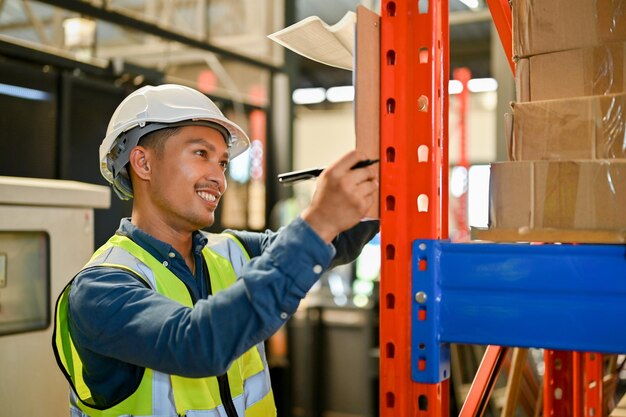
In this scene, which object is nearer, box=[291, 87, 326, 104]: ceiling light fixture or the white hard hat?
the white hard hat

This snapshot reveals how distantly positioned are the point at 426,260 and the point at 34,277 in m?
1.92

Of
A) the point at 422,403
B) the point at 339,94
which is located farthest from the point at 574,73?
the point at 339,94

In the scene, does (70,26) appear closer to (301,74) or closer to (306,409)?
(306,409)

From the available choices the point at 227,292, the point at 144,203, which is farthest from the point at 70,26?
the point at 227,292

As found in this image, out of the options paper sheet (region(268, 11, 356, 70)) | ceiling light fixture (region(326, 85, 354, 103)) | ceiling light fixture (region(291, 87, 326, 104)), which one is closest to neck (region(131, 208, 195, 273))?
paper sheet (region(268, 11, 356, 70))

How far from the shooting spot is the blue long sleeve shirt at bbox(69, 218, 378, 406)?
1.30 metres

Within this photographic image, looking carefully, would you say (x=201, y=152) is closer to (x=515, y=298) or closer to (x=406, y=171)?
(x=406, y=171)

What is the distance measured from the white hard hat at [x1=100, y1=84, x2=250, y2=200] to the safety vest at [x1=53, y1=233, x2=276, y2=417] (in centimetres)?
27

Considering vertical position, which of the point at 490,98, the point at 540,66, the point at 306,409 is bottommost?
the point at 306,409

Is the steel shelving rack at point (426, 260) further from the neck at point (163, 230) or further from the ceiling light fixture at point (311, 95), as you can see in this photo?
the ceiling light fixture at point (311, 95)

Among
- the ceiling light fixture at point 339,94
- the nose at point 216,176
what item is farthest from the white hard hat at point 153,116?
the ceiling light fixture at point 339,94

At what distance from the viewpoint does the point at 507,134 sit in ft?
4.78

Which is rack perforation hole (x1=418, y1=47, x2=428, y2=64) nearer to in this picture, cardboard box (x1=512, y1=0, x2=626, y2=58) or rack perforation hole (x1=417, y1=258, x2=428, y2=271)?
cardboard box (x1=512, y1=0, x2=626, y2=58)

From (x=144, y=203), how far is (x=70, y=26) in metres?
3.60
